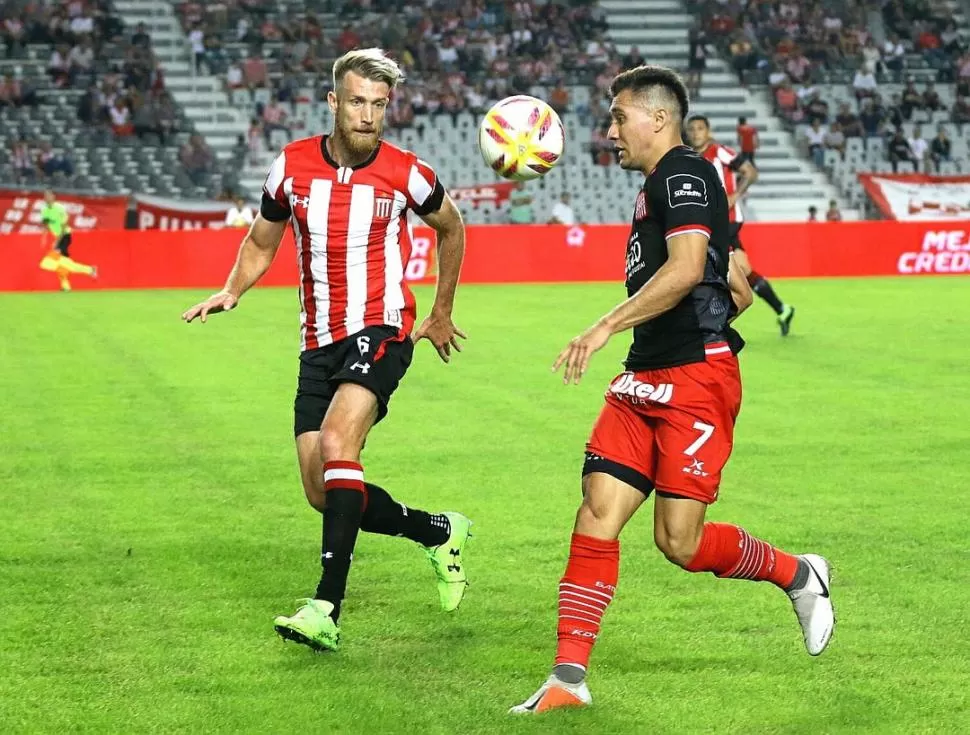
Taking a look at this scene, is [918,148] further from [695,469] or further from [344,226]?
[695,469]

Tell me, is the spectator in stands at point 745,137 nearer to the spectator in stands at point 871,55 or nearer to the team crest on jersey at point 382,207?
the spectator in stands at point 871,55

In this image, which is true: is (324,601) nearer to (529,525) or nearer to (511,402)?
(529,525)

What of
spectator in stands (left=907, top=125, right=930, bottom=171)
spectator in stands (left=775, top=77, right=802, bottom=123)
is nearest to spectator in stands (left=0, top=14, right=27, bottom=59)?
spectator in stands (left=775, top=77, right=802, bottom=123)

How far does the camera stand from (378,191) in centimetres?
652

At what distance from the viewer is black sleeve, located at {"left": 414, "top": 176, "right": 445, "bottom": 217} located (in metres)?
6.69

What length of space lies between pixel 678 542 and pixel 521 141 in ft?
7.75

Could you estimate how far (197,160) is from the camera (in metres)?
34.0

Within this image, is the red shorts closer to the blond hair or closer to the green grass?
the green grass


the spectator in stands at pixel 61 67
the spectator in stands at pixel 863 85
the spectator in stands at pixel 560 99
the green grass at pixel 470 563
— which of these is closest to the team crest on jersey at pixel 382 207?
the green grass at pixel 470 563

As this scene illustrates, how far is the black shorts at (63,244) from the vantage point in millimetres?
27250

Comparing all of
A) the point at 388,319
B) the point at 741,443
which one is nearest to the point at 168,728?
the point at 388,319

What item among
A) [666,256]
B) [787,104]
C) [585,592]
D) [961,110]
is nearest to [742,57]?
[787,104]

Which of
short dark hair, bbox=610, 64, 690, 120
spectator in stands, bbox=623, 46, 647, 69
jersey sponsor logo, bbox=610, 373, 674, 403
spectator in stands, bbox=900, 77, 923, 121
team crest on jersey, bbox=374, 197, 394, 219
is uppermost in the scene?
short dark hair, bbox=610, 64, 690, 120

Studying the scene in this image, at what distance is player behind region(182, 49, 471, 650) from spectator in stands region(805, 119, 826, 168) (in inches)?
1277
